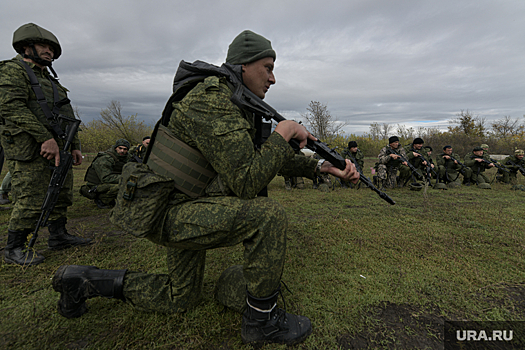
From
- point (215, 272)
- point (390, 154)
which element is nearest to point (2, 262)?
point (215, 272)

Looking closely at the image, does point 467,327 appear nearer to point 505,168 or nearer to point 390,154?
point 390,154

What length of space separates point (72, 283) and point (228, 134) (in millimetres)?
1605

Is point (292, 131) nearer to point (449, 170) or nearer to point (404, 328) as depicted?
point (404, 328)

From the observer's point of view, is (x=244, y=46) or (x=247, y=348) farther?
(x=244, y=46)

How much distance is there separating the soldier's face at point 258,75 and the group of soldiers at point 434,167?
26.4 feet

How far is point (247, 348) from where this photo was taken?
66.4 inches

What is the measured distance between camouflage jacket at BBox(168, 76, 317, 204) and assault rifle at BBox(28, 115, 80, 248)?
243 centimetres

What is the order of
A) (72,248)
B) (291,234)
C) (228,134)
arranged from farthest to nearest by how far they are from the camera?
(291,234) < (72,248) < (228,134)

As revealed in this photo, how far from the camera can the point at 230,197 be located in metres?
1.68

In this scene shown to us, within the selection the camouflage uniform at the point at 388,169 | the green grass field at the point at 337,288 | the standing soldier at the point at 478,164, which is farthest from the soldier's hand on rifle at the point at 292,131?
the standing soldier at the point at 478,164

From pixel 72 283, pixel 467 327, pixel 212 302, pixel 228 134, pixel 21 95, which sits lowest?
pixel 467 327

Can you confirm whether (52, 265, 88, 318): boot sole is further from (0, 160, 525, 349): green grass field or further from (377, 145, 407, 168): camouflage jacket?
(377, 145, 407, 168): camouflage jacket

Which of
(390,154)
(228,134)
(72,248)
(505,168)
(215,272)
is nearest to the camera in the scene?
(228,134)

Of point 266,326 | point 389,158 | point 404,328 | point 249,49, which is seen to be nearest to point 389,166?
point 389,158
